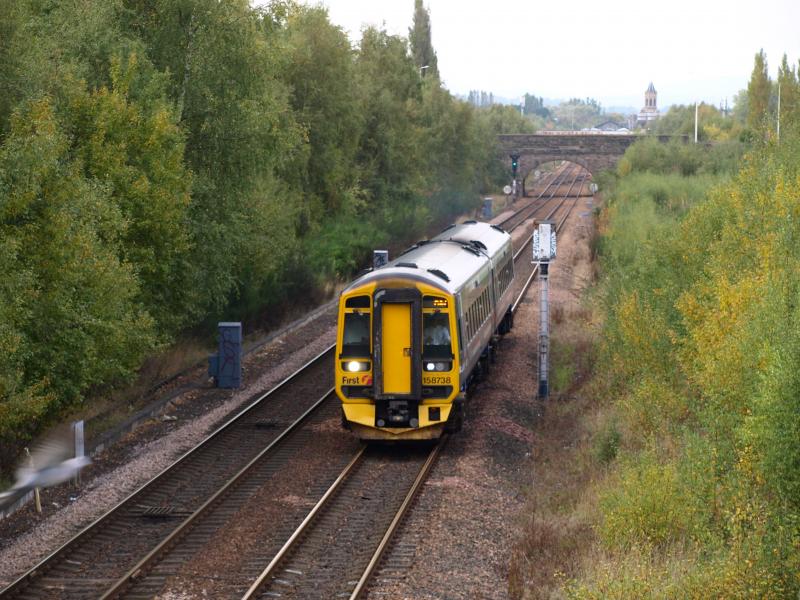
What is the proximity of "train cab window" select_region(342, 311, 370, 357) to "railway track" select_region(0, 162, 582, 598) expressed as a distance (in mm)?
1703

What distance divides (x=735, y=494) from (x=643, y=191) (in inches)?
1342

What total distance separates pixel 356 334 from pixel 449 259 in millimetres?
3579

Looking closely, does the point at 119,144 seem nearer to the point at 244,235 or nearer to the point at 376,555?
the point at 244,235

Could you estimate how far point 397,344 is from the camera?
1600 centimetres

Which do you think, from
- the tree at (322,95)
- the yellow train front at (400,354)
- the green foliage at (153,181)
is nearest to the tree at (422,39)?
the green foliage at (153,181)

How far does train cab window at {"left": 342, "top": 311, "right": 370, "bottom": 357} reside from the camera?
636 inches

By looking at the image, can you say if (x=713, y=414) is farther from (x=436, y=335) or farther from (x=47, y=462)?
(x=47, y=462)

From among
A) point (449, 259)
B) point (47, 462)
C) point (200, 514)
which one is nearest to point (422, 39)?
point (449, 259)

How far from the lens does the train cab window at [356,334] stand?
16.2 m

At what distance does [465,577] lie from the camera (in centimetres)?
1126

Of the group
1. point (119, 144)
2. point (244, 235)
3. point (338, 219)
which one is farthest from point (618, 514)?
point (338, 219)

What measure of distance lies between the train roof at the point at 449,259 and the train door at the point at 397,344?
1.34 ft

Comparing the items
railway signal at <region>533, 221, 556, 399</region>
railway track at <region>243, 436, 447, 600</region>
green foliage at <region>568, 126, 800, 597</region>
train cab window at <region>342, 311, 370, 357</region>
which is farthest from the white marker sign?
train cab window at <region>342, 311, 370, 357</region>

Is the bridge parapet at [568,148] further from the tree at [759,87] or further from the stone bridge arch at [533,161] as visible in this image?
the tree at [759,87]
